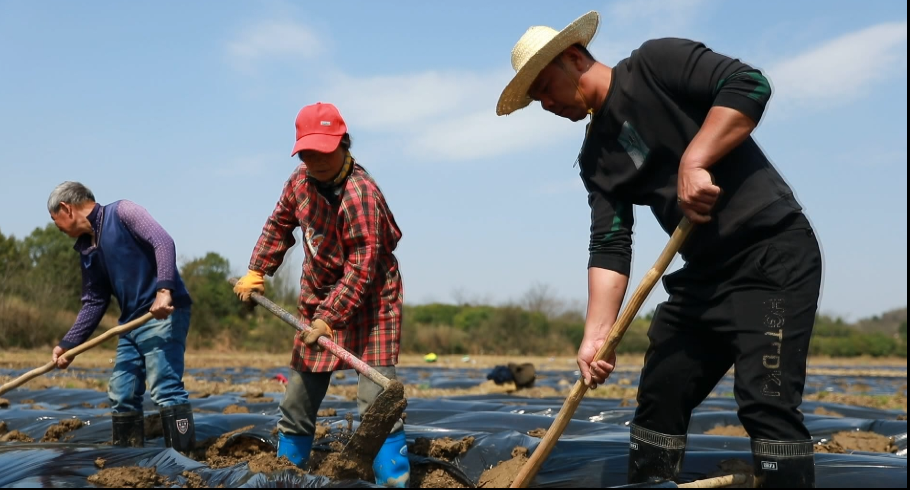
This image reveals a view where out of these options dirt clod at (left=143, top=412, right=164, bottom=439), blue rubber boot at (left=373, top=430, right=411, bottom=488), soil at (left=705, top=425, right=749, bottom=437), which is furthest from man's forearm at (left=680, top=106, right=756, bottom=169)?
dirt clod at (left=143, top=412, right=164, bottom=439)

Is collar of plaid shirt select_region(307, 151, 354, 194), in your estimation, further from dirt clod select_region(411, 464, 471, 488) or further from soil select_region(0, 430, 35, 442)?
soil select_region(0, 430, 35, 442)

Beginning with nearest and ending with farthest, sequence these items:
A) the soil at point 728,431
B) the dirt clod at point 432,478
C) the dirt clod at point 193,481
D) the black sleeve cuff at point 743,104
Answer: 1. the black sleeve cuff at point 743,104
2. the dirt clod at point 193,481
3. the dirt clod at point 432,478
4. the soil at point 728,431

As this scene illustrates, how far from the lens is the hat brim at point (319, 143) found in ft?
10.5

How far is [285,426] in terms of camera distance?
11.2 feet

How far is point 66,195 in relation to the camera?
4.45 meters

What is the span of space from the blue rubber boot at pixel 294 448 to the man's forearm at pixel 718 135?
2012 mm

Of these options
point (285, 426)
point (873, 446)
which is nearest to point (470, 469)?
point (285, 426)

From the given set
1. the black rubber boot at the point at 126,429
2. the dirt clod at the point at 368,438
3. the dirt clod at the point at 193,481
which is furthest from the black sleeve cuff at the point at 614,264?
the black rubber boot at the point at 126,429

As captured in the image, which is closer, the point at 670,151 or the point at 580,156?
the point at 670,151

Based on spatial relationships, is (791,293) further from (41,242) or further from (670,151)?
(41,242)

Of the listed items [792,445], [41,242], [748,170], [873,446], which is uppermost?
[41,242]

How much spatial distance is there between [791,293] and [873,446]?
2924mm

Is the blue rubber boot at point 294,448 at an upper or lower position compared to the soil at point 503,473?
upper

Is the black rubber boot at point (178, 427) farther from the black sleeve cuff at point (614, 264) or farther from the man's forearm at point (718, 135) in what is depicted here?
the man's forearm at point (718, 135)
